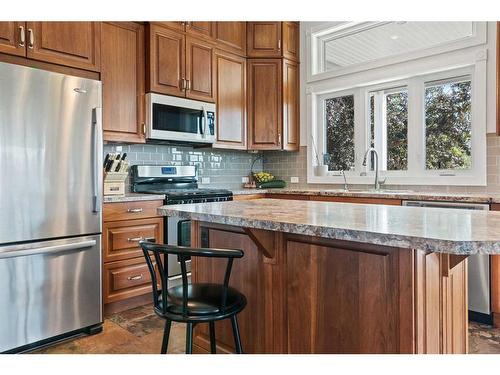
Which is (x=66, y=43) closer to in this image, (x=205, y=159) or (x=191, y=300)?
(x=205, y=159)

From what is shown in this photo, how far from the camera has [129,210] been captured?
2.89 m

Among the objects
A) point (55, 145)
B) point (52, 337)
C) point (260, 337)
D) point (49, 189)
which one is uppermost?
point (55, 145)

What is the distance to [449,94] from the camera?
3506 millimetres

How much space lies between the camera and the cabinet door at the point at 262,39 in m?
4.21

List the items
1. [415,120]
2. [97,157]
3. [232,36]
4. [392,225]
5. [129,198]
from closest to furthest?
[392,225]
[97,157]
[129,198]
[415,120]
[232,36]

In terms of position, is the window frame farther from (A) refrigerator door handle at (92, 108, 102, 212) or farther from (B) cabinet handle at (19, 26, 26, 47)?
(B) cabinet handle at (19, 26, 26, 47)

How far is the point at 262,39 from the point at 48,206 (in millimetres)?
2916

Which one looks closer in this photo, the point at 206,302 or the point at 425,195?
the point at 206,302

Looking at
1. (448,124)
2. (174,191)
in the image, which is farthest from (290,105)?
(174,191)

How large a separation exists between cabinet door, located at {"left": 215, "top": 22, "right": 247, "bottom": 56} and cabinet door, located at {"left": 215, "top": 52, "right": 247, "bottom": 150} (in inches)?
3.2

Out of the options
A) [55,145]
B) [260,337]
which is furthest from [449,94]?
[55,145]

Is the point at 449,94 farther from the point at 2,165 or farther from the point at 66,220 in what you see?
the point at 2,165

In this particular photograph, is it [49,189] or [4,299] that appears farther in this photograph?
[49,189]

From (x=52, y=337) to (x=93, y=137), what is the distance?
4.13 feet
